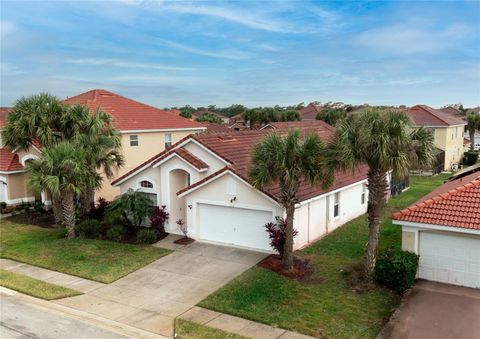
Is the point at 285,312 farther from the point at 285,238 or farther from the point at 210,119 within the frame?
the point at 210,119

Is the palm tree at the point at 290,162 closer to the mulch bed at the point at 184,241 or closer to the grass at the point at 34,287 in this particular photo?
the mulch bed at the point at 184,241

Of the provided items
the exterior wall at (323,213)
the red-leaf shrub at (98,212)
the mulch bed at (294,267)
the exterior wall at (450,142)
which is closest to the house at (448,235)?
the mulch bed at (294,267)

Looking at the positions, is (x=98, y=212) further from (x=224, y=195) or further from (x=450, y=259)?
(x=450, y=259)

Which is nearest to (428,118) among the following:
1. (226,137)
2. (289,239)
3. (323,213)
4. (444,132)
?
(444,132)

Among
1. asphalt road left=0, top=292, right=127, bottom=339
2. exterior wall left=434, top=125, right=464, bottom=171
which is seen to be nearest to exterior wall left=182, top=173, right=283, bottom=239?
asphalt road left=0, top=292, right=127, bottom=339

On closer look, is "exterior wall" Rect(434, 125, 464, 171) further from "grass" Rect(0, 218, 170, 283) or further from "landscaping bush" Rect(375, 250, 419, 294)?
"grass" Rect(0, 218, 170, 283)
